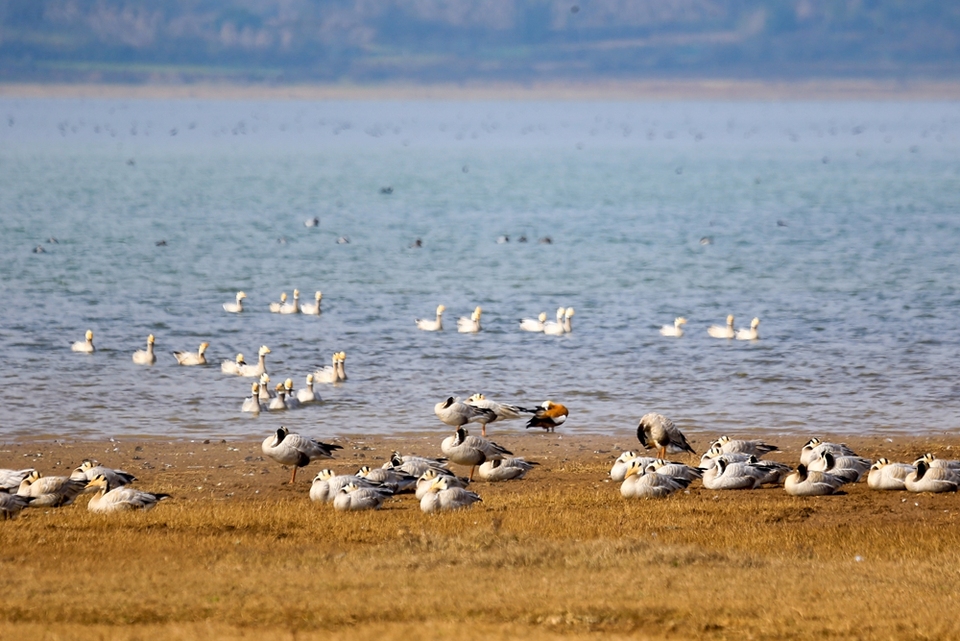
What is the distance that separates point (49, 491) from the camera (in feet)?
55.0

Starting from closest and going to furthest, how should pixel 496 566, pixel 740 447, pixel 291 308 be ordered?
1. pixel 496 566
2. pixel 740 447
3. pixel 291 308

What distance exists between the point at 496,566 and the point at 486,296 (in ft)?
95.1

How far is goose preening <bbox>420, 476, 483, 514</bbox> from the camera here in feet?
54.0

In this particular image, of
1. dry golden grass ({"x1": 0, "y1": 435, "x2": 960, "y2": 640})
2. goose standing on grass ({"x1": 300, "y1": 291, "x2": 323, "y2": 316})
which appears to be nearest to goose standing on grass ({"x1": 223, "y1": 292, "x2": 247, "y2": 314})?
goose standing on grass ({"x1": 300, "y1": 291, "x2": 323, "y2": 316})

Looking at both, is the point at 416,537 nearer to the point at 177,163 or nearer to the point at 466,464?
the point at 466,464

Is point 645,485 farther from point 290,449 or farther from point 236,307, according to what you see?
point 236,307

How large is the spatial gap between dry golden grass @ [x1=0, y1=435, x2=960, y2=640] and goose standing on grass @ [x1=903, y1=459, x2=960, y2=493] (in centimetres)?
20

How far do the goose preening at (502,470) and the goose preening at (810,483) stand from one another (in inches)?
150

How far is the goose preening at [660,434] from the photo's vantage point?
20.2 m

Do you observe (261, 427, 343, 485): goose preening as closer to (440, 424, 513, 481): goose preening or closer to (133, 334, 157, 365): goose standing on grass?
(440, 424, 513, 481): goose preening

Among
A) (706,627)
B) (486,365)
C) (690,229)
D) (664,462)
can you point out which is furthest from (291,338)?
(690,229)

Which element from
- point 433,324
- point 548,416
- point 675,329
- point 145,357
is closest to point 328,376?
point 145,357

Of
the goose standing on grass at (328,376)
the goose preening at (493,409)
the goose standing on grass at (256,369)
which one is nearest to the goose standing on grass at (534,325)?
the goose standing on grass at (328,376)

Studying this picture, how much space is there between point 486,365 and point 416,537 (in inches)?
611
